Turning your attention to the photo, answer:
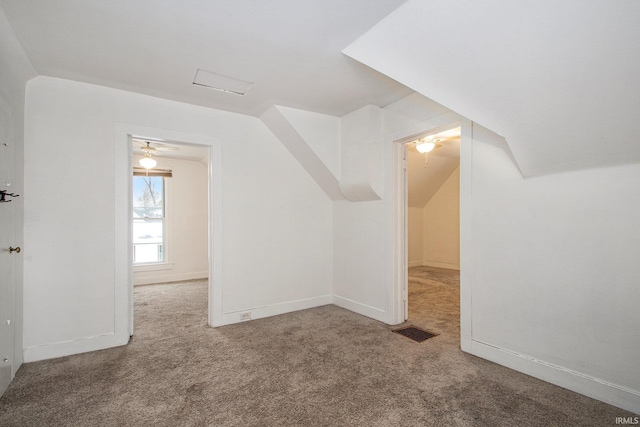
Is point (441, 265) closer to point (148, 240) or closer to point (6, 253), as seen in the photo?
point (148, 240)

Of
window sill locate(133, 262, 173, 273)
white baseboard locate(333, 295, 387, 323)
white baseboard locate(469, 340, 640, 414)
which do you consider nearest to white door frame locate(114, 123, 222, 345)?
white baseboard locate(333, 295, 387, 323)

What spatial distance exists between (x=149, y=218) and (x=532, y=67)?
20.8 ft

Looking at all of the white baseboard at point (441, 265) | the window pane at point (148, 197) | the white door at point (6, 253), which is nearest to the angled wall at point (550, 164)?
the white door at point (6, 253)

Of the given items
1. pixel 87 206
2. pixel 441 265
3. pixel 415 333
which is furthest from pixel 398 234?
pixel 441 265

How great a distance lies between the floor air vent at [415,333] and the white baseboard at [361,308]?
0.27m

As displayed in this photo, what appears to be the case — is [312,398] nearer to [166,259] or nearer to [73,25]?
[73,25]

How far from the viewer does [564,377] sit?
6.77 ft

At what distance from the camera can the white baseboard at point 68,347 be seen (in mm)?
2544

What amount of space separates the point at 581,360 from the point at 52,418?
3413 millimetres

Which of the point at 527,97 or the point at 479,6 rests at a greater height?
the point at 479,6

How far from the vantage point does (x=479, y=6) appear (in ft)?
5.04

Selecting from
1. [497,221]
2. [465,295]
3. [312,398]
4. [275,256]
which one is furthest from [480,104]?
[275,256]

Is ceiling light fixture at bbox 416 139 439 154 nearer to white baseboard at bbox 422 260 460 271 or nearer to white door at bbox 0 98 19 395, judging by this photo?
white baseboard at bbox 422 260 460 271

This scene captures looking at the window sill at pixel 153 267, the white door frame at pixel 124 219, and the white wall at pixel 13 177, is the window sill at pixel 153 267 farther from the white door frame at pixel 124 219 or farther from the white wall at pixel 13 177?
the white wall at pixel 13 177
